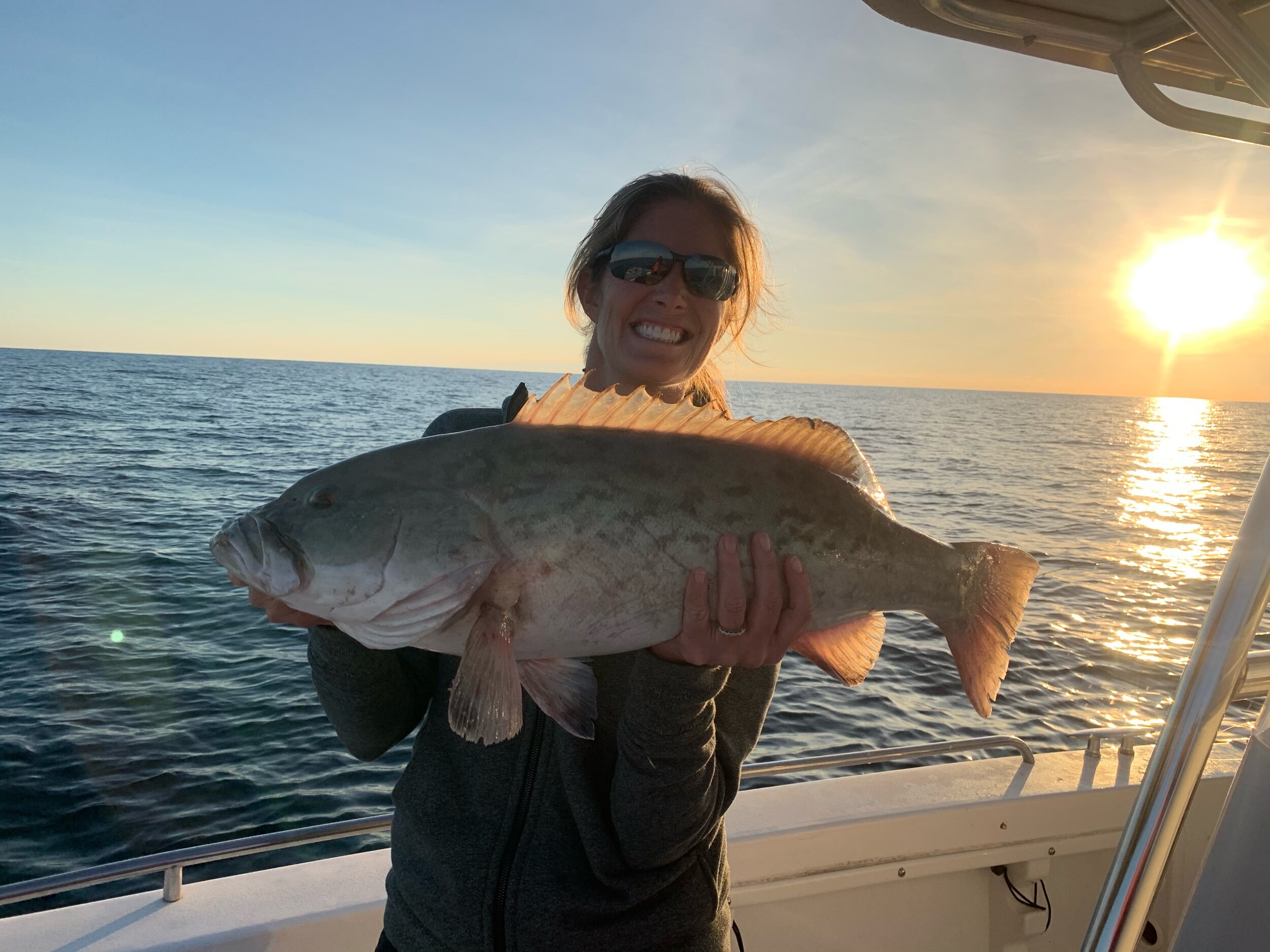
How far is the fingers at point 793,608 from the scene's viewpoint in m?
2.26

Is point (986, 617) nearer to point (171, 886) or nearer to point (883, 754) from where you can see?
point (883, 754)

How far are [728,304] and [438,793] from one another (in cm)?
207

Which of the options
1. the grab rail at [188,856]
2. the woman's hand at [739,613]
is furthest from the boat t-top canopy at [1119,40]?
the grab rail at [188,856]

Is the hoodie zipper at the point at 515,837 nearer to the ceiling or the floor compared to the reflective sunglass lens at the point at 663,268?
nearer to the floor

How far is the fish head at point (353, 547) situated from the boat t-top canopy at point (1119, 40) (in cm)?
174

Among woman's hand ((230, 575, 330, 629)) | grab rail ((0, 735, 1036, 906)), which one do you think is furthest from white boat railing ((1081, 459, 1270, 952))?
woman's hand ((230, 575, 330, 629))

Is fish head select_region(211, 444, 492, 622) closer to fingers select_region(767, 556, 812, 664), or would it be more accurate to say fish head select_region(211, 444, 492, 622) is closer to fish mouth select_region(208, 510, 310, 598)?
fish mouth select_region(208, 510, 310, 598)

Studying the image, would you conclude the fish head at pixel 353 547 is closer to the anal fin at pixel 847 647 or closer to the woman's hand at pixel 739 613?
the woman's hand at pixel 739 613

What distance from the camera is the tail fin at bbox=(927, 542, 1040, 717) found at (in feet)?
8.21

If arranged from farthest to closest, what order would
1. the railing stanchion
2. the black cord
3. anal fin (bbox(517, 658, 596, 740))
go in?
the black cord < the railing stanchion < anal fin (bbox(517, 658, 596, 740))

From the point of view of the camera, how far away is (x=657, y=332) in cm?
282

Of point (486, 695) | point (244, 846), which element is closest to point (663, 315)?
point (486, 695)

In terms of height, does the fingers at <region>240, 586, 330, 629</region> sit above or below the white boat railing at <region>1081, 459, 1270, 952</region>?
below

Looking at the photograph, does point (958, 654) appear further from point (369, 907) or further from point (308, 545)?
point (369, 907)
